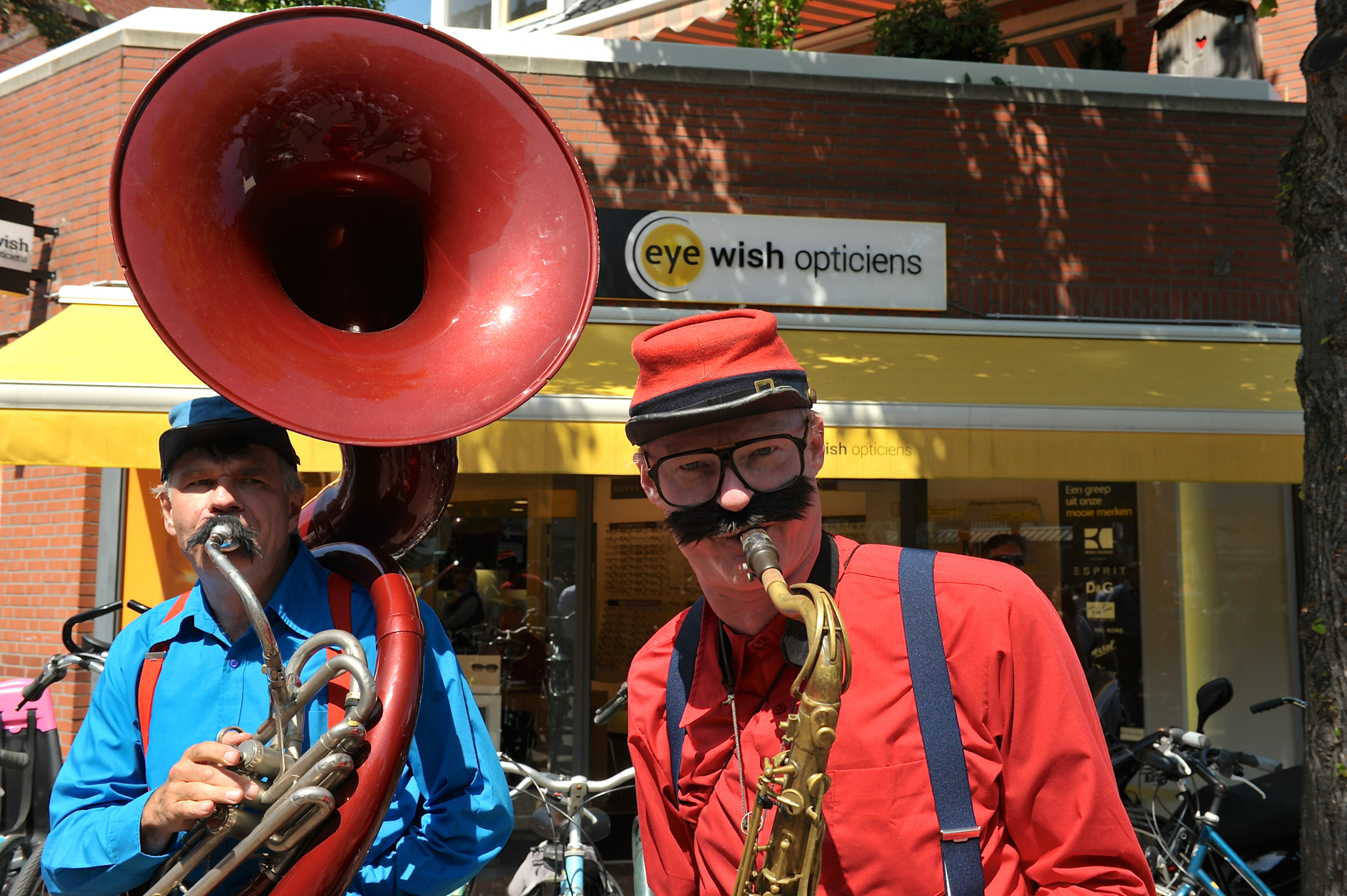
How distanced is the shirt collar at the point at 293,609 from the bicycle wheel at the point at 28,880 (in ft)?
9.55

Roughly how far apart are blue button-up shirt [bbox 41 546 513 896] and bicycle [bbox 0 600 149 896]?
2.60m

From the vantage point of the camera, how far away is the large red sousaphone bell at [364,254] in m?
1.65

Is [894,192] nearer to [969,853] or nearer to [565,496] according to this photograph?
[565,496]

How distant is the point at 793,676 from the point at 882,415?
342 cm

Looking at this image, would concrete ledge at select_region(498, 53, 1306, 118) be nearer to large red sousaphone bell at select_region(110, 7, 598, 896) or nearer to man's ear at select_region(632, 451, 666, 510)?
large red sousaphone bell at select_region(110, 7, 598, 896)

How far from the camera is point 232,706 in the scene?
69.2 inches

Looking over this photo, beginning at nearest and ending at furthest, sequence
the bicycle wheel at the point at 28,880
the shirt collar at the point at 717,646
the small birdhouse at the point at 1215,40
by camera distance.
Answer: the shirt collar at the point at 717,646 < the bicycle wheel at the point at 28,880 < the small birdhouse at the point at 1215,40

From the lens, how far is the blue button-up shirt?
1.69 m

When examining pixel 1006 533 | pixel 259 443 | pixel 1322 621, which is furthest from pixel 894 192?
pixel 259 443

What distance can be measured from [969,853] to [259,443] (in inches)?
55.2

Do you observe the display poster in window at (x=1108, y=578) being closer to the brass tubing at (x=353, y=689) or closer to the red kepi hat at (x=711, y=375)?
the red kepi hat at (x=711, y=375)

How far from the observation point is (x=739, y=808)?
1507mm

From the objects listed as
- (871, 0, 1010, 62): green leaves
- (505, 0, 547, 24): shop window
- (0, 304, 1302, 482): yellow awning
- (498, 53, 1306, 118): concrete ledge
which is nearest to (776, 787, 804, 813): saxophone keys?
(0, 304, 1302, 482): yellow awning

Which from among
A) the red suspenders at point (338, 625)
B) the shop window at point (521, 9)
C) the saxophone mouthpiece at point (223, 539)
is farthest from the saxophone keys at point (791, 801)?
the shop window at point (521, 9)
